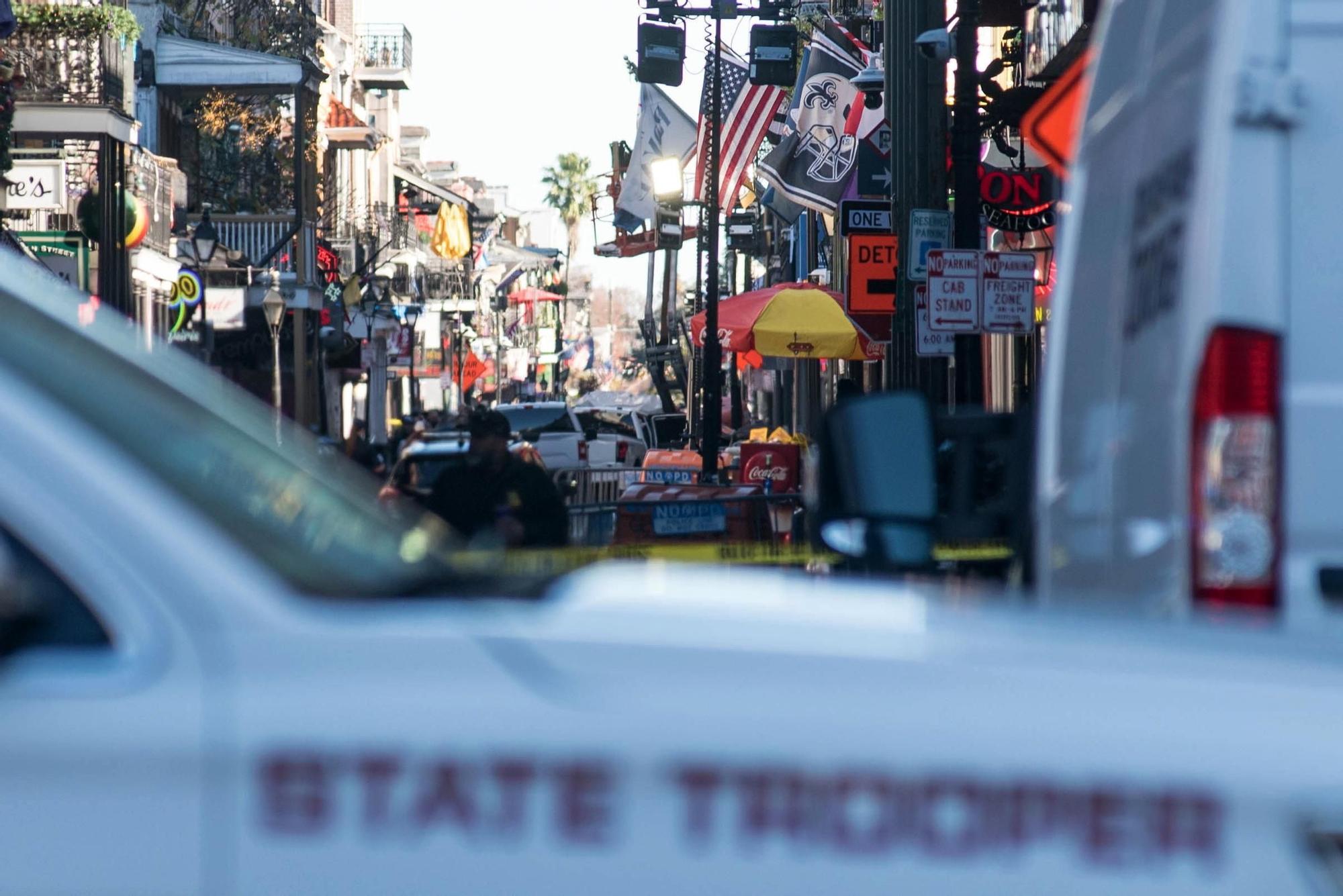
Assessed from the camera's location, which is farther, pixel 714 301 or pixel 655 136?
pixel 655 136

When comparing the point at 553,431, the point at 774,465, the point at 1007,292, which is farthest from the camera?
the point at 553,431

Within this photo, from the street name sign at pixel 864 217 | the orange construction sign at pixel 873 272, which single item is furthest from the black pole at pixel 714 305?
the street name sign at pixel 864 217

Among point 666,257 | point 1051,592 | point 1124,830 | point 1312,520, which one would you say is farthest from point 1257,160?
point 666,257

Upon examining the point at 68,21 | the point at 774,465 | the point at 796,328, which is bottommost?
the point at 774,465

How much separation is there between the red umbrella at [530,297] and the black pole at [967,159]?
92.1 metres

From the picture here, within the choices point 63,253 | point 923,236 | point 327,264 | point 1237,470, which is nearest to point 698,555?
point 923,236

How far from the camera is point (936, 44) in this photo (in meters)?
15.8

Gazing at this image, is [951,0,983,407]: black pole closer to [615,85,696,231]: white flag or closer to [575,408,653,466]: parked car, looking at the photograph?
[575,408,653,466]: parked car

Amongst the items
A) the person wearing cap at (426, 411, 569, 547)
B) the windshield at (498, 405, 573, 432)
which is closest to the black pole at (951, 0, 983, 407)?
the person wearing cap at (426, 411, 569, 547)

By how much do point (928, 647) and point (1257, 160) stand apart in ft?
4.41

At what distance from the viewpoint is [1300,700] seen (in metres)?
2.30

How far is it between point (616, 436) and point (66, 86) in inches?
635

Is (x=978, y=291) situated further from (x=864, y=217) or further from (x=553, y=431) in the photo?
(x=553, y=431)

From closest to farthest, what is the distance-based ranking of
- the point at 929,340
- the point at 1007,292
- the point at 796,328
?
the point at 1007,292
the point at 929,340
the point at 796,328
